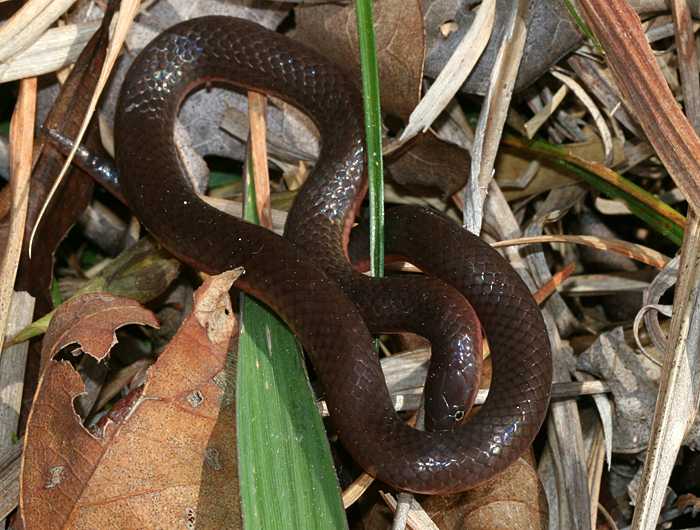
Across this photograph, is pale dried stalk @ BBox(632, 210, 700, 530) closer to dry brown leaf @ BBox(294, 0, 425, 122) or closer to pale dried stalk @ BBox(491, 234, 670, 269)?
pale dried stalk @ BBox(491, 234, 670, 269)

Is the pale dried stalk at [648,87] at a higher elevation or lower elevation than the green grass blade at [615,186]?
higher

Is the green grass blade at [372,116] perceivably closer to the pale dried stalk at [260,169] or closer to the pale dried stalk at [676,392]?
the pale dried stalk at [260,169]

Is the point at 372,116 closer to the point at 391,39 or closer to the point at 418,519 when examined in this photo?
the point at 391,39

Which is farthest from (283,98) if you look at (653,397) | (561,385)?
(653,397)

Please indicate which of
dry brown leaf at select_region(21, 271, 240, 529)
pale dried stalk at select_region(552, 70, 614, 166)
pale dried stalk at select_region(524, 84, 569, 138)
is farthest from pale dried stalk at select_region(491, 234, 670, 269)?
dry brown leaf at select_region(21, 271, 240, 529)

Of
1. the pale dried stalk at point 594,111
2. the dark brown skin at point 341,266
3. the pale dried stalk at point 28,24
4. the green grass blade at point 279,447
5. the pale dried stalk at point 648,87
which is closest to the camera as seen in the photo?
the green grass blade at point 279,447

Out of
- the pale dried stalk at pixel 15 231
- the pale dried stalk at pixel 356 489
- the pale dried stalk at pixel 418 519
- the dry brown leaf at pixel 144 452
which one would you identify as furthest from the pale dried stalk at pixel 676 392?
the pale dried stalk at pixel 15 231

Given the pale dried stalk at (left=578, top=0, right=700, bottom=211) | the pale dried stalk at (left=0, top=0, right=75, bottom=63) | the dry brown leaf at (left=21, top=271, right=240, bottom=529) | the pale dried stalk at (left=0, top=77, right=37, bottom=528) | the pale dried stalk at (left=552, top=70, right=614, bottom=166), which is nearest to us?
the dry brown leaf at (left=21, top=271, right=240, bottom=529)
